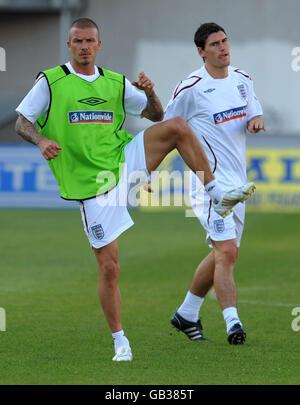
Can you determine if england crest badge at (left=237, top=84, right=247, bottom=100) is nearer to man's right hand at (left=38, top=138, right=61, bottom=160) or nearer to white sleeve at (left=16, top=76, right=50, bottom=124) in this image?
white sleeve at (left=16, top=76, right=50, bottom=124)

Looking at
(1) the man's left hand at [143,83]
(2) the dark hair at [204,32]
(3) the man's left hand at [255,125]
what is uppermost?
(2) the dark hair at [204,32]

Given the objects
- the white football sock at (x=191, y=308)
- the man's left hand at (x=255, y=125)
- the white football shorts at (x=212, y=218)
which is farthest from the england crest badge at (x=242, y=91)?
the white football sock at (x=191, y=308)

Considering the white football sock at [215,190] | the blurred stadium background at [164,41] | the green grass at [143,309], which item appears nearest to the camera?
the green grass at [143,309]

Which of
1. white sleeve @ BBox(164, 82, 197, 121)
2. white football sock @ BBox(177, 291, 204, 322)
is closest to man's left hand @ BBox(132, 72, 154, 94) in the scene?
white sleeve @ BBox(164, 82, 197, 121)

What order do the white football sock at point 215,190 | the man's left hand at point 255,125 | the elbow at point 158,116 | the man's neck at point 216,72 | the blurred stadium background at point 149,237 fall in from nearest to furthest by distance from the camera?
the blurred stadium background at point 149,237 < the white football sock at point 215,190 < the elbow at point 158,116 < the man's left hand at point 255,125 < the man's neck at point 216,72

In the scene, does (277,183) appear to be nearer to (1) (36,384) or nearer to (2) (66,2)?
(2) (66,2)

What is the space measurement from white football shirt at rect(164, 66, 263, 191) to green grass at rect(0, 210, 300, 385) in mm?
1480

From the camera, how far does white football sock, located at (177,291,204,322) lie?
329 inches

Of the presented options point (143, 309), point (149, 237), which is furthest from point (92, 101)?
point (149, 237)

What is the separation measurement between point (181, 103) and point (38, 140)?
5.95 feet

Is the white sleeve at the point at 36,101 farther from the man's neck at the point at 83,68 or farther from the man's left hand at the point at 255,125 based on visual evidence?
the man's left hand at the point at 255,125

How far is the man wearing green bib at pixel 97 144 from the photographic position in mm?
7020

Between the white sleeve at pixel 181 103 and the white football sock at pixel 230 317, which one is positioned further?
the white sleeve at pixel 181 103

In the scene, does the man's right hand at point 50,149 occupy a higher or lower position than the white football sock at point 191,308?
higher
